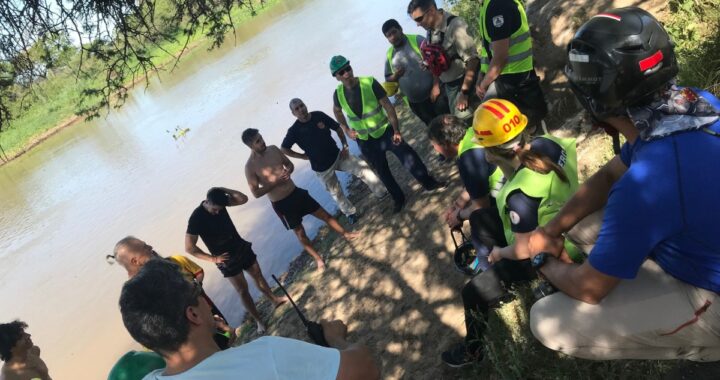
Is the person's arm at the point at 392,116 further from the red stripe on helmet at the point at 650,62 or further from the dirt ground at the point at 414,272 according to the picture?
the red stripe on helmet at the point at 650,62

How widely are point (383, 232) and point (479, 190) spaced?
2.82 metres

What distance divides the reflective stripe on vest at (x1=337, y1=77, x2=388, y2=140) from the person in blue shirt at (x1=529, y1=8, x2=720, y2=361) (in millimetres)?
3858

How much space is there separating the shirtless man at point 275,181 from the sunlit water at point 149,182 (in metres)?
1.95

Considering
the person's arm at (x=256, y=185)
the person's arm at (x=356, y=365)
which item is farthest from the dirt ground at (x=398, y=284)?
the person's arm at (x=356, y=365)

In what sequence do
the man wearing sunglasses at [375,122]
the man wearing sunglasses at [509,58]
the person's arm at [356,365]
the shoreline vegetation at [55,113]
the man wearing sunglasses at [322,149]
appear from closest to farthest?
the person's arm at [356,365] → the man wearing sunglasses at [509,58] → the man wearing sunglasses at [375,122] → the man wearing sunglasses at [322,149] → the shoreline vegetation at [55,113]

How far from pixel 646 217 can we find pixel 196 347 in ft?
5.26

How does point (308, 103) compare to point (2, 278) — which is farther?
point (308, 103)

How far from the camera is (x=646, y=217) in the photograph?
1463 millimetres

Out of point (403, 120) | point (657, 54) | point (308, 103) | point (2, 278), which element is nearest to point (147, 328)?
point (657, 54)

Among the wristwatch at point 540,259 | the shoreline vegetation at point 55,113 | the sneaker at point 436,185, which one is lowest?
the sneaker at point 436,185

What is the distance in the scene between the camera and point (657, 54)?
1.56 metres

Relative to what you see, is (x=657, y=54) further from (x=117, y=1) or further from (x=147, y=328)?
(x=117, y=1)

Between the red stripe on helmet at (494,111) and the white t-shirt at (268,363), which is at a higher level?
the red stripe on helmet at (494,111)

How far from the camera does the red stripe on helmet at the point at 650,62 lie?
155cm
